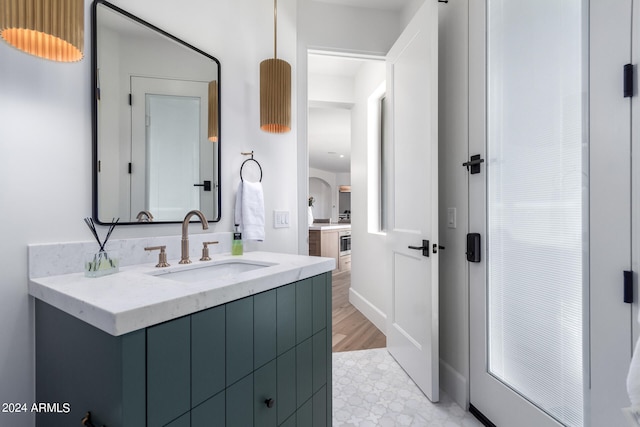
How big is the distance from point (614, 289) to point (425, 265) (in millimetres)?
865

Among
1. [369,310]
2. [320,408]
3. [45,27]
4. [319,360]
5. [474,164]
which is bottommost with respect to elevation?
[369,310]

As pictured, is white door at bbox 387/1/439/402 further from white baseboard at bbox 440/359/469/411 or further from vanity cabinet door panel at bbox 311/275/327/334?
vanity cabinet door panel at bbox 311/275/327/334

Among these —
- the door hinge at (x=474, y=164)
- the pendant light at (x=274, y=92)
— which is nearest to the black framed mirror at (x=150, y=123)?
the pendant light at (x=274, y=92)

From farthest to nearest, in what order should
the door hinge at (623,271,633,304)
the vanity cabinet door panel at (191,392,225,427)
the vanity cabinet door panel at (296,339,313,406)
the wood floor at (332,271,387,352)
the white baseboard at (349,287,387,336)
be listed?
the white baseboard at (349,287,387,336) < the wood floor at (332,271,387,352) < the vanity cabinet door panel at (296,339,313,406) < the door hinge at (623,271,633,304) < the vanity cabinet door panel at (191,392,225,427)

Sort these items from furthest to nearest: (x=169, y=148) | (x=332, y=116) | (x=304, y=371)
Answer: (x=332, y=116), (x=169, y=148), (x=304, y=371)

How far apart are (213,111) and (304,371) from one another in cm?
132

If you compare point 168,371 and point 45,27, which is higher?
point 45,27

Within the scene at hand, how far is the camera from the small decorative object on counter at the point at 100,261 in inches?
38.3

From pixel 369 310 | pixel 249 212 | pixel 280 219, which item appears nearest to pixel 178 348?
pixel 249 212

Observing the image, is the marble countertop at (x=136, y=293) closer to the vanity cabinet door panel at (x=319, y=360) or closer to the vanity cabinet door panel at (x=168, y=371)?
the vanity cabinet door panel at (x=168, y=371)

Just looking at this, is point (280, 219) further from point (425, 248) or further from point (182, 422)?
point (182, 422)

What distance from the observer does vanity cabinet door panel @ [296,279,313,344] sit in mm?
1118

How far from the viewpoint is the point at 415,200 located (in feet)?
6.05

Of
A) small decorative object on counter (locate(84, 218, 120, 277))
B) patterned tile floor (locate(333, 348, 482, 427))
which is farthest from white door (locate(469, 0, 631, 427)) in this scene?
small decorative object on counter (locate(84, 218, 120, 277))
